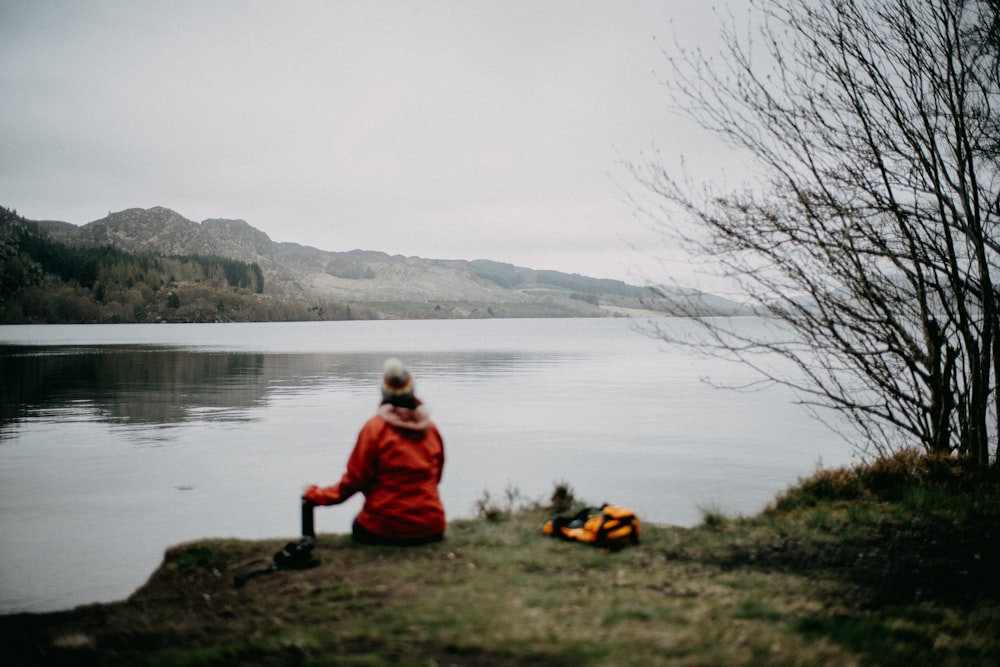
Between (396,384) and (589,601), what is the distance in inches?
105

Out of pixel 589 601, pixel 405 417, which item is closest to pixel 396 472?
Answer: pixel 405 417

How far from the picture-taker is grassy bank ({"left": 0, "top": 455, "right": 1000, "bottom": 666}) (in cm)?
451

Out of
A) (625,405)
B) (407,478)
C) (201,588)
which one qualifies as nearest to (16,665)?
(201,588)

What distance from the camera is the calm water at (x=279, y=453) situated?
11.9m

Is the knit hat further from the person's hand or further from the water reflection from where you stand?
the water reflection

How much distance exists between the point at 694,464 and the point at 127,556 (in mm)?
13129

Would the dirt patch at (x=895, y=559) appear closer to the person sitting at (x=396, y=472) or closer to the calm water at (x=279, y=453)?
the person sitting at (x=396, y=472)

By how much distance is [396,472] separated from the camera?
6848mm

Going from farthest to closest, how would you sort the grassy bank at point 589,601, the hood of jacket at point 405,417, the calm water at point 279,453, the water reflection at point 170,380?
1. the water reflection at point 170,380
2. the calm water at point 279,453
3. the hood of jacket at point 405,417
4. the grassy bank at point 589,601

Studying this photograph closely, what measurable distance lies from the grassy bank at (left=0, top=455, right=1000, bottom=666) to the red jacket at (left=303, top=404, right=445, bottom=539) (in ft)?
1.01

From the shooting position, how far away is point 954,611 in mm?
5207

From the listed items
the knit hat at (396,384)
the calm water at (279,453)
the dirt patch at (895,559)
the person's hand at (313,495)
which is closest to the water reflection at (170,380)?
the calm water at (279,453)

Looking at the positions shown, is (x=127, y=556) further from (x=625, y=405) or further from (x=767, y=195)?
(x=625, y=405)

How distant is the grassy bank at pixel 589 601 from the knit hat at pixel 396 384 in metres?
1.60
